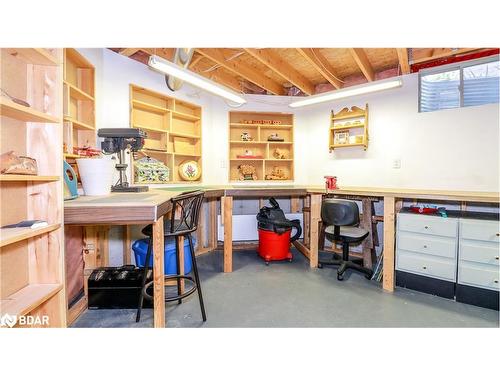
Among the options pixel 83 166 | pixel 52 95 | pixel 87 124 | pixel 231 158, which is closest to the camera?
pixel 52 95

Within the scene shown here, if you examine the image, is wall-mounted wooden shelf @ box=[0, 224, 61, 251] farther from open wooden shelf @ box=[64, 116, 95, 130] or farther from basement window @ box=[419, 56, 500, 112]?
basement window @ box=[419, 56, 500, 112]

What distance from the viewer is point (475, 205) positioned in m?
2.47

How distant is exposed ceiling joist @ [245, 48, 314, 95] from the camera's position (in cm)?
261

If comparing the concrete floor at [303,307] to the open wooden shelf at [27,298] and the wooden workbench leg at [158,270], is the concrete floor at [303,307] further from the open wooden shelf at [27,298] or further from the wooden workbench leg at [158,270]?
the open wooden shelf at [27,298]

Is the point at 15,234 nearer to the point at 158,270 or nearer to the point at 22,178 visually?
the point at 22,178

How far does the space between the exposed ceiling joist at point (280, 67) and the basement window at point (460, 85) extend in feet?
5.04

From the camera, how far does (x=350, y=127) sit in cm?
346

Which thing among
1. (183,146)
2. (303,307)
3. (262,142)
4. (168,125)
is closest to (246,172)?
(262,142)

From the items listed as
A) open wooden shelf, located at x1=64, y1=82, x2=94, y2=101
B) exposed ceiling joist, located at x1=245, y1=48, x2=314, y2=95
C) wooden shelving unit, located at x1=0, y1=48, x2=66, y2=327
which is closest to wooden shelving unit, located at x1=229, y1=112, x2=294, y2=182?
exposed ceiling joist, located at x1=245, y1=48, x2=314, y2=95

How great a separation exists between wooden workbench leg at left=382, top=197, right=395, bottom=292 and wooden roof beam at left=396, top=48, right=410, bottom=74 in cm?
161
